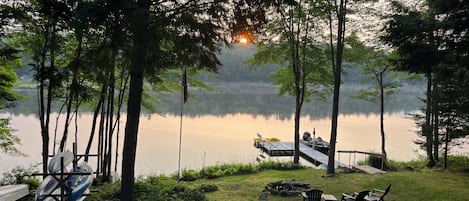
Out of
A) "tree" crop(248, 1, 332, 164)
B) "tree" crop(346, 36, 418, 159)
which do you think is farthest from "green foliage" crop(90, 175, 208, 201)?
"tree" crop(346, 36, 418, 159)

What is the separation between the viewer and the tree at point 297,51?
16.5m

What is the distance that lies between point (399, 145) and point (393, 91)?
629 cm

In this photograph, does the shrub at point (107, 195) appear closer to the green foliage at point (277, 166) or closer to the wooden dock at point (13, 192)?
the wooden dock at point (13, 192)

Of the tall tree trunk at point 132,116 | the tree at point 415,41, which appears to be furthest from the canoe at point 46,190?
the tree at point 415,41

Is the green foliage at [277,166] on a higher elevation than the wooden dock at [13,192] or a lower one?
lower

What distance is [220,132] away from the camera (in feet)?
92.4

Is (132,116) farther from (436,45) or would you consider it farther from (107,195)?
(436,45)

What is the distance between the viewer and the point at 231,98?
51500mm

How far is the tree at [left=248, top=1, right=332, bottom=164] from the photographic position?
16.5 meters

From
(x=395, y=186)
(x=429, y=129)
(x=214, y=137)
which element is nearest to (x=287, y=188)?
(x=395, y=186)

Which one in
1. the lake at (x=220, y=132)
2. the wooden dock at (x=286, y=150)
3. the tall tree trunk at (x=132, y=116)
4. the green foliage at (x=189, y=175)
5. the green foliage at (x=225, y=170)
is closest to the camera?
the tall tree trunk at (x=132, y=116)

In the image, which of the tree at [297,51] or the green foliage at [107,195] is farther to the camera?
the tree at [297,51]

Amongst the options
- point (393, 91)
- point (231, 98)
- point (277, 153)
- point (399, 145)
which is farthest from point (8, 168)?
point (231, 98)

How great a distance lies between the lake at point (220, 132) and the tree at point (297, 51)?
4107 mm
